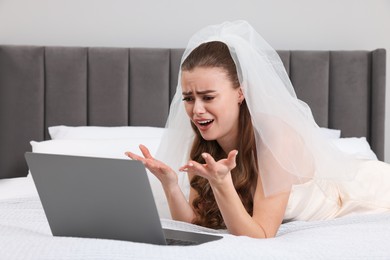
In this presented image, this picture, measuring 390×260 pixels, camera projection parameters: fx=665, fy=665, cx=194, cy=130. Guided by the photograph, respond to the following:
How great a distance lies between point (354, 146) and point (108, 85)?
1.29 meters

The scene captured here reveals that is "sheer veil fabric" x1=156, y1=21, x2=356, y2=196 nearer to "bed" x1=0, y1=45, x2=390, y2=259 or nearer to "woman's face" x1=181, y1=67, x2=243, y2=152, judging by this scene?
"woman's face" x1=181, y1=67, x2=243, y2=152

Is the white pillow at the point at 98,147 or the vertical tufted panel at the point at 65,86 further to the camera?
the vertical tufted panel at the point at 65,86

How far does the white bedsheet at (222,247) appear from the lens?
4.42 ft

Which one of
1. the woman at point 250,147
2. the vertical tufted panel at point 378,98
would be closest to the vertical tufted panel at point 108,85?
the woman at point 250,147

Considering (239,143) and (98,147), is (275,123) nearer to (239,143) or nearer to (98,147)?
(239,143)

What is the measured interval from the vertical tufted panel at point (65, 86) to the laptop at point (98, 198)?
6.19 ft

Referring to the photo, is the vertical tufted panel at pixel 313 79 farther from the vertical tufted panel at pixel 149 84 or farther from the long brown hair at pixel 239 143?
the long brown hair at pixel 239 143

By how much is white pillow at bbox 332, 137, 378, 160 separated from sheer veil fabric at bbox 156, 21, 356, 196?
2.85 feet

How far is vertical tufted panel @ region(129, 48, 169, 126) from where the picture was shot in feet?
11.4

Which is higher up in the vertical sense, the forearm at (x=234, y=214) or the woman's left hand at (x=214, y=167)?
the woman's left hand at (x=214, y=167)

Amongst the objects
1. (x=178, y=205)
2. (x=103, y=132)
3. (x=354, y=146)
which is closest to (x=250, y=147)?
(x=178, y=205)

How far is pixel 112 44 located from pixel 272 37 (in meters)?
0.87

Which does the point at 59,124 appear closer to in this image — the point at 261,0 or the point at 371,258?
the point at 261,0

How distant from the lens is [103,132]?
3.29m
